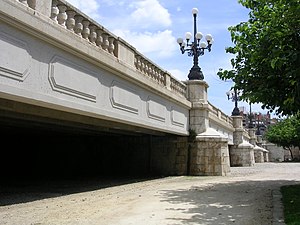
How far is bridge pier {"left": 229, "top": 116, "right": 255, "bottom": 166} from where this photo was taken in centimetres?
3584

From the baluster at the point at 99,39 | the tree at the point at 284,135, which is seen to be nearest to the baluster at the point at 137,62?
the baluster at the point at 99,39

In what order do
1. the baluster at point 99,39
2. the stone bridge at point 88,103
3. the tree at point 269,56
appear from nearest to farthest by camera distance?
the stone bridge at point 88,103 < the tree at point 269,56 < the baluster at point 99,39

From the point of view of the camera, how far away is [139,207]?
8438 millimetres

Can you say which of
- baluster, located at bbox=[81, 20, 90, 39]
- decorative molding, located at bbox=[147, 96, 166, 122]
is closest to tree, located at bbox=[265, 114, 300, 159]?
decorative molding, located at bbox=[147, 96, 166, 122]

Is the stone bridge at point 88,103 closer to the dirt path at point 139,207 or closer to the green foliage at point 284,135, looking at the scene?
the dirt path at point 139,207

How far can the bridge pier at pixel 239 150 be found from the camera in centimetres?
3584

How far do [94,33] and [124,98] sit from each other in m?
2.36

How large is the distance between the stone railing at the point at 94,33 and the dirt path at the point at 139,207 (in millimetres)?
3855

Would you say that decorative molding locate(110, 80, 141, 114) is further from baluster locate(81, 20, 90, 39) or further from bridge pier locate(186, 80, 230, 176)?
bridge pier locate(186, 80, 230, 176)

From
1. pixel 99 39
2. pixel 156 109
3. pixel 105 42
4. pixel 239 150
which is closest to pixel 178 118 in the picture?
pixel 156 109

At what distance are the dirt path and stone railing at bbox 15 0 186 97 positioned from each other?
3.85 metres

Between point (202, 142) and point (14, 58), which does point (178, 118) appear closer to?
point (202, 142)

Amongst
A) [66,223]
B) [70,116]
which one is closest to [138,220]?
[66,223]

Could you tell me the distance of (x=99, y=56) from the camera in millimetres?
9422
